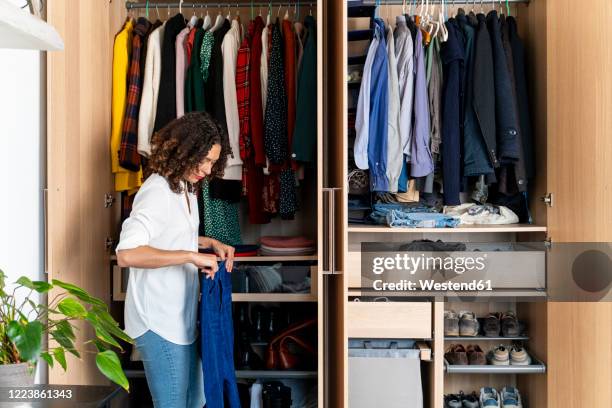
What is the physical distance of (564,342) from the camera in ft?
8.91

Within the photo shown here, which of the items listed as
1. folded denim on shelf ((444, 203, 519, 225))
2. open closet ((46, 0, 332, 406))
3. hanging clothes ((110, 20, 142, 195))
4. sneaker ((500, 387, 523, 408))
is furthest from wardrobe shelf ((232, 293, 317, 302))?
sneaker ((500, 387, 523, 408))

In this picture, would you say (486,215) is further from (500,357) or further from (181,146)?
(181,146)

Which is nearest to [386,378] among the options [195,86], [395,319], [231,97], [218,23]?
[395,319]

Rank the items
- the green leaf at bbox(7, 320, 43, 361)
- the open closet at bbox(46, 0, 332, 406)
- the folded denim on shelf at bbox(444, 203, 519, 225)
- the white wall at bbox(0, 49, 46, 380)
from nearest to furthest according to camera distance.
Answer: the green leaf at bbox(7, 320, 43, 361), the white wall at bbox(0, 49, 46, 380), the open closet at bbox(46, 0, 332, 406), the folded denim on shelf at bbox(444, 203, 519, 225)

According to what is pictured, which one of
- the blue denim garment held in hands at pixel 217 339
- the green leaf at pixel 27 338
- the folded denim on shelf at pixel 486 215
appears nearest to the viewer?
the green leaf at pixel 27 338

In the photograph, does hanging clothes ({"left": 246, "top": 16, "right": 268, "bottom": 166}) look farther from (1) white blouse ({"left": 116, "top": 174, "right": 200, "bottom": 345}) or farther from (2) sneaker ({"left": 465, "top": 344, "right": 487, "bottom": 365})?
(2) sneaker ({"left": 465, "top": 344, "right": 487, "bottom": 365})

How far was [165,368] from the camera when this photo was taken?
221 cm

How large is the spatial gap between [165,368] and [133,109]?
1.19 metres

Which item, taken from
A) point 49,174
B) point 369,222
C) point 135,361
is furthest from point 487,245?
point 49,174

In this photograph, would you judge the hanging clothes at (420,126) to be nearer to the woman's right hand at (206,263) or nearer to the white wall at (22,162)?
the woman's right hand at (206,263)

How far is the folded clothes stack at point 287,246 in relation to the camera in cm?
297

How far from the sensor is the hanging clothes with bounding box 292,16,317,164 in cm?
282
